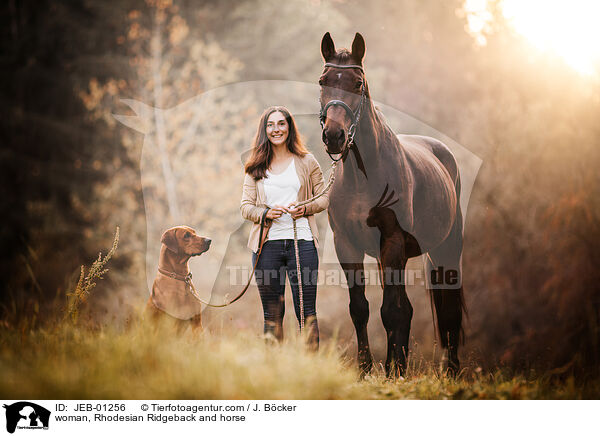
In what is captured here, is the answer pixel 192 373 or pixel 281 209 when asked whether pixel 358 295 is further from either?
pixel 192 373

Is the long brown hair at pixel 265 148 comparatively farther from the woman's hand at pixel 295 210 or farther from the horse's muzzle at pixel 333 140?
the horse's muzzle at pixel 333 140

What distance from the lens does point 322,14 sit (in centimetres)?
720

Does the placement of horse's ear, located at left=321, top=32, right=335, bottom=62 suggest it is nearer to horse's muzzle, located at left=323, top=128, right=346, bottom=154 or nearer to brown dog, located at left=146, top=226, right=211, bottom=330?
horse's muzzle, located at left=323, top=128, right=346, bottom=154

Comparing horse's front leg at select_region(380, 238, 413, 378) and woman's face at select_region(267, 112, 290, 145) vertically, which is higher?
woman's face at select_region(267, 112, 290, 145)

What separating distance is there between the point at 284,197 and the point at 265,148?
0.41 metres

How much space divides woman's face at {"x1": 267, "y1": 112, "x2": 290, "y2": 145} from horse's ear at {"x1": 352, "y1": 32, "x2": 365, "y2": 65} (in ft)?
2.25

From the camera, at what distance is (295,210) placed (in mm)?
3357

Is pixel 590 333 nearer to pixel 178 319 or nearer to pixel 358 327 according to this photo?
pixel 358 327

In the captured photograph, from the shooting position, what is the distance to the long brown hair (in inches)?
139

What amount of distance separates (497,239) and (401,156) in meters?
2.51

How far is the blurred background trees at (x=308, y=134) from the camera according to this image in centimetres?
489

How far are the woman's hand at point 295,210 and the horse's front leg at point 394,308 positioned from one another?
2.34 ft
